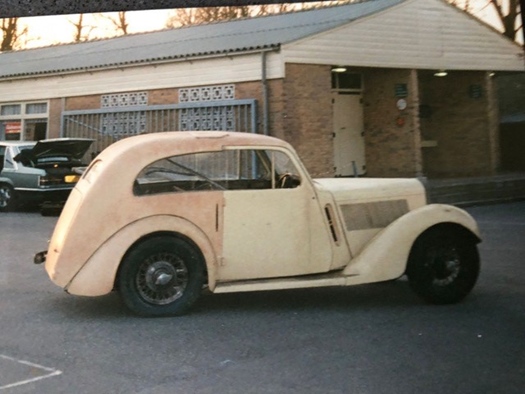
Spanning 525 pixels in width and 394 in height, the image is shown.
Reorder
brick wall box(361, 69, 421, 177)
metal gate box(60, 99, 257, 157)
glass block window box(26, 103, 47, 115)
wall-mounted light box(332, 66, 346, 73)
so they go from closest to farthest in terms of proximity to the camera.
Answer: metal gate box(60, 99, 257, 157) → wall-mounted light box(332, 66, 346, 73) → brick wall box(361, 69, 421, 177) → glass block window box(26, 103, 47, 115)

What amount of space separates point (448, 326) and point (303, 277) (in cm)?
136

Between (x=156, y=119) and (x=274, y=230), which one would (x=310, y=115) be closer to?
(x=156, y=119)

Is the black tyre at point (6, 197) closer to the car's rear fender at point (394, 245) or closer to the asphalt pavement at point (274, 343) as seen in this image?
the asphalt pavement at point (274, 343)

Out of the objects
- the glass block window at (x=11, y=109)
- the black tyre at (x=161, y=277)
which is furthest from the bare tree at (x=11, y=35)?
the glass block window at (x=11, y=109)

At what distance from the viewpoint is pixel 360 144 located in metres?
17.9

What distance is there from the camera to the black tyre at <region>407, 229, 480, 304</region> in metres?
6.04

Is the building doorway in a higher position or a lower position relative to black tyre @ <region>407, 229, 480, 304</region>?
higher

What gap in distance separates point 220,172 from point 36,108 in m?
16.8

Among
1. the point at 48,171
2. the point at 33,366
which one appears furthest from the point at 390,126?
the point at 33,366

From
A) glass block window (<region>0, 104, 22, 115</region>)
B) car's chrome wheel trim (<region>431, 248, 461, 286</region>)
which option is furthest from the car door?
glass block window (<region>0, 104, 22, 115</region>)

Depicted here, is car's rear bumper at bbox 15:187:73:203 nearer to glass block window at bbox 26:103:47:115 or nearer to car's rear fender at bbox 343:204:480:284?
glass block window at bbox 26:103:47:115

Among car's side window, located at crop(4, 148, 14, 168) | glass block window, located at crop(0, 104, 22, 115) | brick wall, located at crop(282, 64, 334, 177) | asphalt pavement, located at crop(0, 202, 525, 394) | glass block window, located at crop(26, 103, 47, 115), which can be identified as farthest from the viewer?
glass block window, located at crop(0, 104, 22, 115)

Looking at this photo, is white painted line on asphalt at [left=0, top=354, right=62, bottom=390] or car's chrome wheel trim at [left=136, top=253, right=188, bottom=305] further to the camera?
car's chrome wheel trim at [left=136, top=253, right=188, bottom=305]

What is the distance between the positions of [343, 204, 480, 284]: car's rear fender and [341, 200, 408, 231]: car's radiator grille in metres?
0.21
